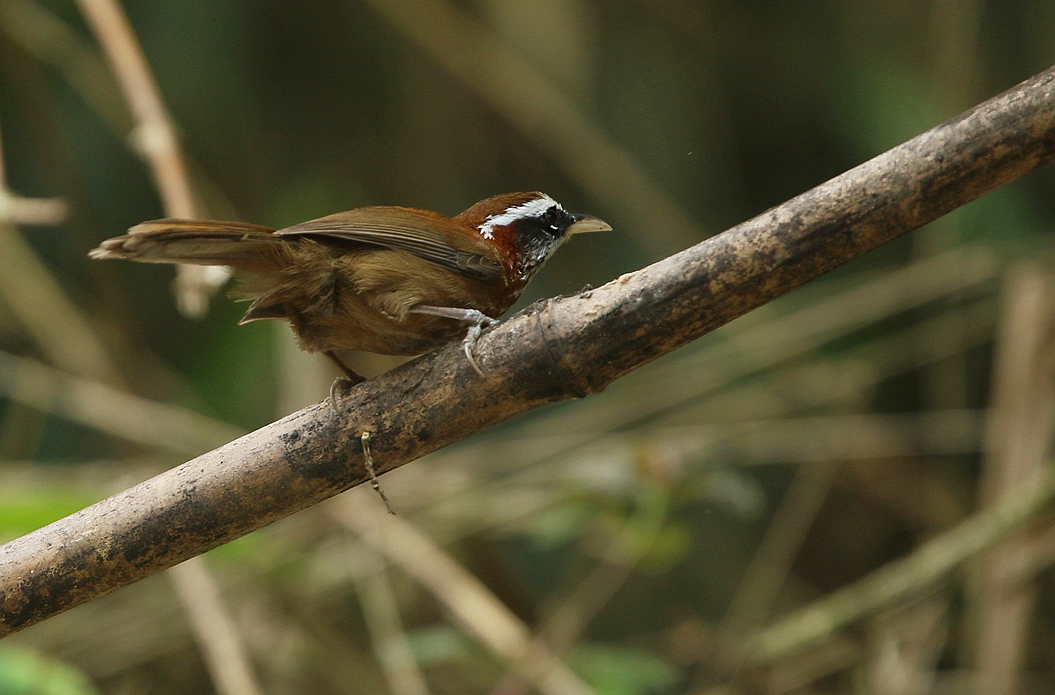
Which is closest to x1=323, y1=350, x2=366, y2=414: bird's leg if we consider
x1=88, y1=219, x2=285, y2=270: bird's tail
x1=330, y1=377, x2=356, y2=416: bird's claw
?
x1=330, y1=377, x2=356, y2=416: bird's claw

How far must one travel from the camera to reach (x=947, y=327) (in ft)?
15.1

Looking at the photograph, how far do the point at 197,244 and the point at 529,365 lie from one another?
86 centimetres

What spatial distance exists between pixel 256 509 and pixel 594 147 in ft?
12.2

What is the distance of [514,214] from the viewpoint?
277cm

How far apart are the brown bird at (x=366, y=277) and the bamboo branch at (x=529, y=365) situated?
0.34 m

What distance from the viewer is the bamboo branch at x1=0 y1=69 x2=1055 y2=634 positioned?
1.65m

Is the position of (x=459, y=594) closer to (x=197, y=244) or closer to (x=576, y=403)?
(x=576, y=403)

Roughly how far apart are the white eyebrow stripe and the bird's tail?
62 centimetres

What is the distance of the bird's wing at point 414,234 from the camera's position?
234 centimetres

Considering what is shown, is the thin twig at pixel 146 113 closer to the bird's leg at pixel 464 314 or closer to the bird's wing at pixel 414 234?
the bird's wing at pixel 414 234

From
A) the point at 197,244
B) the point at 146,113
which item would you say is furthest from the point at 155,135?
the point at 197,244

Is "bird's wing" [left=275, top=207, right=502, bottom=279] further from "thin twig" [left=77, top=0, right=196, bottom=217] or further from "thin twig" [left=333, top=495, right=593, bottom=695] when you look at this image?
"thin twig" [left=333, top=495, right=593, bottom=695]

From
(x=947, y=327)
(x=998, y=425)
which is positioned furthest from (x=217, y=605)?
(x=947, y=327)

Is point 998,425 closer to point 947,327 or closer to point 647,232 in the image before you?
point 947,327
